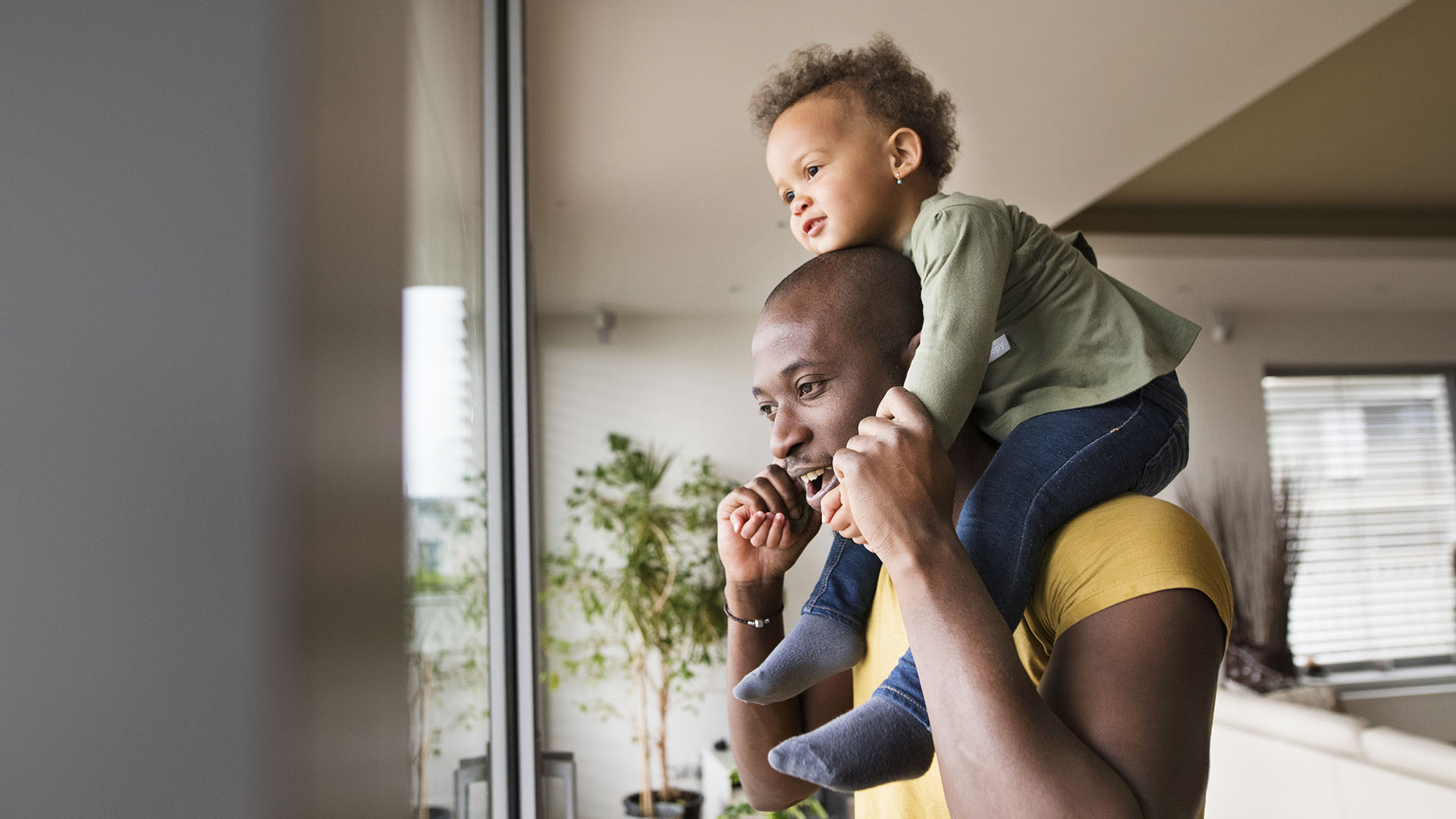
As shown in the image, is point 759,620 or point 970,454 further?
point 759,620

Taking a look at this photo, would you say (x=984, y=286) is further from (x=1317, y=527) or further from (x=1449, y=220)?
(x=1317, y=527)

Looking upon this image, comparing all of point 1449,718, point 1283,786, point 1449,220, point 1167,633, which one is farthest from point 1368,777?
point 1449,718

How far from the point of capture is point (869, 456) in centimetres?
65

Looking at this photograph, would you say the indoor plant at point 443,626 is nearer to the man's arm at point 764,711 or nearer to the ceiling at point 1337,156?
the man's arm at point 764,711

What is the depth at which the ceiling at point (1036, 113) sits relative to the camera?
2729 mm

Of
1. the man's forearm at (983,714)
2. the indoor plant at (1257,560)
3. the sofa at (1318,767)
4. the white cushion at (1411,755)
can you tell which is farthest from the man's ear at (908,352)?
the indoor plant at (1257,560)

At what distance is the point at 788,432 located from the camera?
83 centimetres

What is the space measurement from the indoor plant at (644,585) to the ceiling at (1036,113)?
143cm

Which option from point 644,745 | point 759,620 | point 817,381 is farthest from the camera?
point 644,745

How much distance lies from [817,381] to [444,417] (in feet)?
1.10

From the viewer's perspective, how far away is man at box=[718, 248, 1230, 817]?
589 millimetres

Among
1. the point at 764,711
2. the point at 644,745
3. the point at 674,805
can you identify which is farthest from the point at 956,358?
the point at 644,745

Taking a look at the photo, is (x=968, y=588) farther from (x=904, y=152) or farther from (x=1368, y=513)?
(x=1368, y=513)

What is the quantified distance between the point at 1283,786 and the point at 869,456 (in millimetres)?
3289
